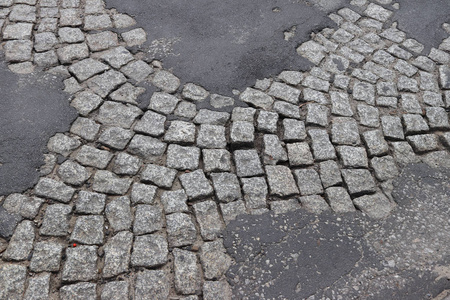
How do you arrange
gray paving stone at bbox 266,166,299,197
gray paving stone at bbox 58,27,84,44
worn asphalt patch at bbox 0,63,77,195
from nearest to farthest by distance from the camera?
1. worn asphalt patch at bbox 0,63,77,195
2. gray paving stone at bbox 266,166,299,197
3. gray paving stone at bbox 58,27,84,44

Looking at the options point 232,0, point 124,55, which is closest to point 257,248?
point 124,55

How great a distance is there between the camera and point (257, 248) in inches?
131

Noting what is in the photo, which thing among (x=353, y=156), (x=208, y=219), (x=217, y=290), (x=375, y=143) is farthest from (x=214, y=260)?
(x=375, y=143)

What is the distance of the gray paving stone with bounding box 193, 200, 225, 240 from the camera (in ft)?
11.1

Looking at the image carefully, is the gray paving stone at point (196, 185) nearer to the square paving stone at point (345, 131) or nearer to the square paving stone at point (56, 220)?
the square paving stone at point (56, 220)

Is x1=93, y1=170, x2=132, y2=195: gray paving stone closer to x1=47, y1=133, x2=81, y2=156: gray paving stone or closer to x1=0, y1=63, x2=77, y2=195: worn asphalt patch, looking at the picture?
x1=47, y1=133, x2=81, y2=156: gray paving stone

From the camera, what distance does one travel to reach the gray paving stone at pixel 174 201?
350cm

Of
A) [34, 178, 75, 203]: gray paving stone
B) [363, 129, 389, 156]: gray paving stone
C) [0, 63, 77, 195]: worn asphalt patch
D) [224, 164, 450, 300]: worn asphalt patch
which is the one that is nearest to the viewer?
[224, 164, 450, 300]: worn asphalt patch

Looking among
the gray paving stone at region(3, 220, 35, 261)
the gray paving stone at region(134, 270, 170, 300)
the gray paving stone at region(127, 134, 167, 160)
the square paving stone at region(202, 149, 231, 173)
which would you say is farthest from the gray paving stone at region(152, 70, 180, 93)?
the gray paving stone at region(134, 270, 170, 300)

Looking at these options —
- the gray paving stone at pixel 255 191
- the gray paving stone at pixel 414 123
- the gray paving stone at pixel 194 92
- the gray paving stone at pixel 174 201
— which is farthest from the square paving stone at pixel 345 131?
the gray paving stone at pixel 174 201

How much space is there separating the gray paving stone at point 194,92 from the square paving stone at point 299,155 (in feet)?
3.39

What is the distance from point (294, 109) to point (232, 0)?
2065mm

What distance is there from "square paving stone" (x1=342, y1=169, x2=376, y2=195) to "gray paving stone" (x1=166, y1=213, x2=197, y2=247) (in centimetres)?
146

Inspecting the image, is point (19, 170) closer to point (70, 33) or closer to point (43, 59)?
point (43, 59)
